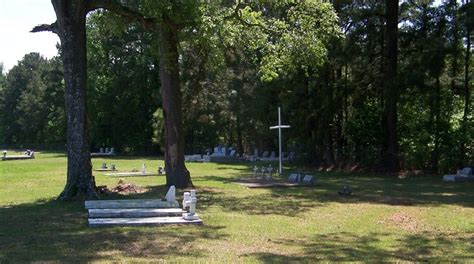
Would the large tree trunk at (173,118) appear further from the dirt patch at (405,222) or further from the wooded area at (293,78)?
the dirt patch at (405,222)

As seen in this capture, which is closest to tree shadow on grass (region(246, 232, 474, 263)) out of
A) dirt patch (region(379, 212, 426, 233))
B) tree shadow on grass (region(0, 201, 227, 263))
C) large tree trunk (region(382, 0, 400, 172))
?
dirt patch (region(379, 212, 426, 233))

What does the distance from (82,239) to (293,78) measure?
25.6 meters

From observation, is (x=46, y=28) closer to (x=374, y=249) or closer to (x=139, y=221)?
(x=139, y=221)

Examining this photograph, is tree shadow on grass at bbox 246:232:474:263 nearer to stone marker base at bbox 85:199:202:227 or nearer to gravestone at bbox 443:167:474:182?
stone marker base at bbox 85:199:202:227

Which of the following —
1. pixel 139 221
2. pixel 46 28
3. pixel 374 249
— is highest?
pixel 46 28

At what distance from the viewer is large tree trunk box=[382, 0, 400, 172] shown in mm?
28969

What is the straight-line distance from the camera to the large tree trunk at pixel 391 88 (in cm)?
2897

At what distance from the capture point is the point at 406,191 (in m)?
20.3

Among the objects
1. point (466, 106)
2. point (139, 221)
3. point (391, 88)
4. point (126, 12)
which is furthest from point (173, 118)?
point (466, 106)

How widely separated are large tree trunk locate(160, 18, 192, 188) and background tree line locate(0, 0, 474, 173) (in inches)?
31.9

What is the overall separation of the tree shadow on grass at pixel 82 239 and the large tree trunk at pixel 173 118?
635 centimetres

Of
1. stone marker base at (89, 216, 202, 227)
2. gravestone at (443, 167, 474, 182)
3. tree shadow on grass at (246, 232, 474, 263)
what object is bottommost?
tree shadow on grass at (246, 232, 474, 263)

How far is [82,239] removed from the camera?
9859mm

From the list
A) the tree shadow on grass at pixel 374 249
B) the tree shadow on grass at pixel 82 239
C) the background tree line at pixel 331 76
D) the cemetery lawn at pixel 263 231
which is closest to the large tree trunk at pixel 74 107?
the cemetery lawn at pixel 263 231
